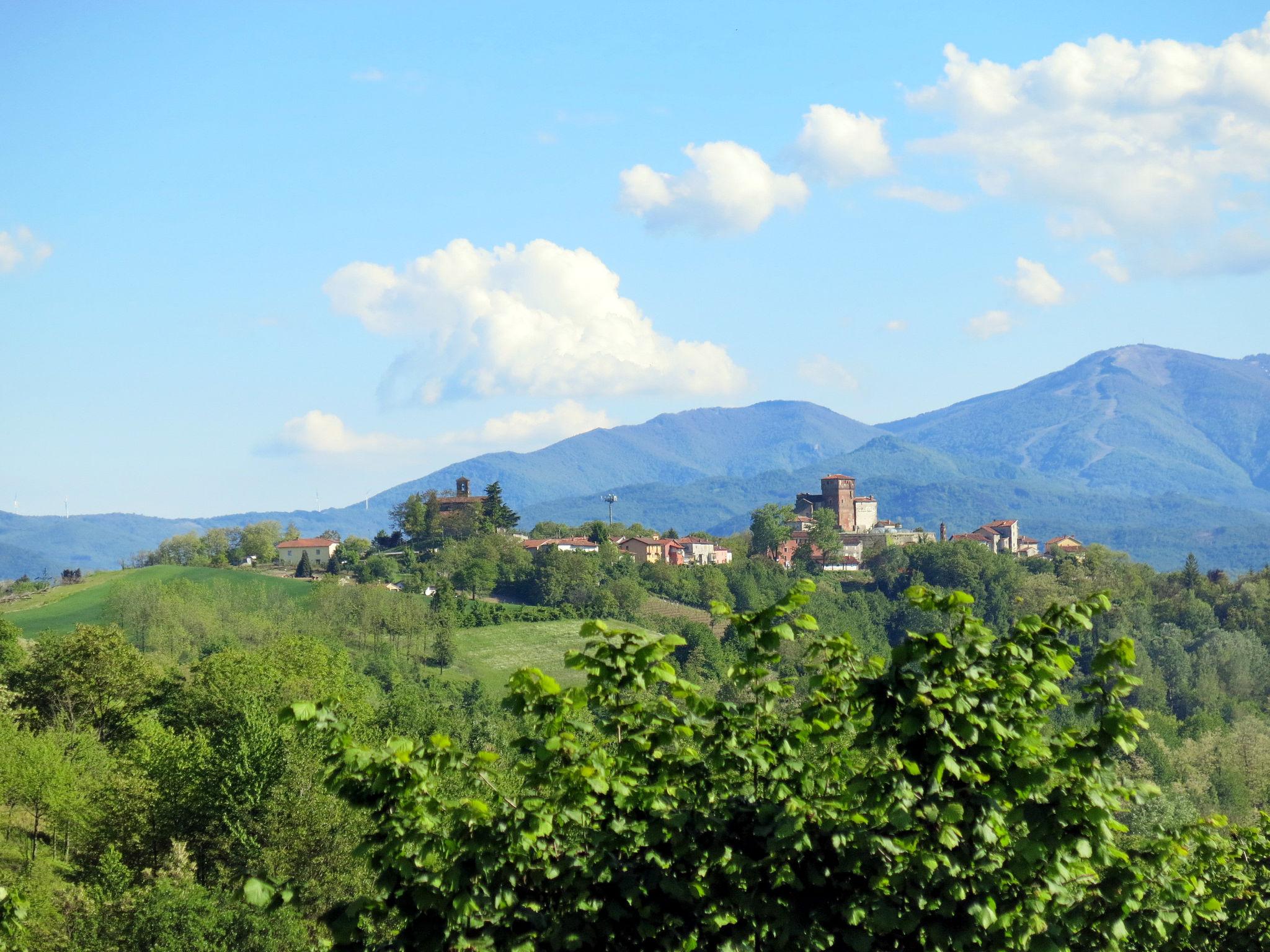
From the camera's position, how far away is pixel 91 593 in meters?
113

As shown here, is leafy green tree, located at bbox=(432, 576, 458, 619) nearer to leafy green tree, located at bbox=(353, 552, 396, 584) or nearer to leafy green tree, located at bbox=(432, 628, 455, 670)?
leafy green tree, located at bbox=(432, 628, 455, 670)

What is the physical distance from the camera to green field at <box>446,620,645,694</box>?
322 ft

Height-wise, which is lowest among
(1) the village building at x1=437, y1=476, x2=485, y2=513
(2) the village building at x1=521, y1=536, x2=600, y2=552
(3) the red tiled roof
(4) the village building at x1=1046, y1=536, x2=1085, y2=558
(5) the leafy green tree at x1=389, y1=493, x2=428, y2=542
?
(4) the village building at x1=1046, y1=536, x2=1085, y2=558

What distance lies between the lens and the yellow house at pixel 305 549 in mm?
162125

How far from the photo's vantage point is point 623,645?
829 cm

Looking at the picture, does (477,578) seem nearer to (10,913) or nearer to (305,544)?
(305,544)

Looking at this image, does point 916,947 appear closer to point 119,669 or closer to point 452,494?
point 119,669

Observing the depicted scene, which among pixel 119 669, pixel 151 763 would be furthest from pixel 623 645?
pixel 119 669

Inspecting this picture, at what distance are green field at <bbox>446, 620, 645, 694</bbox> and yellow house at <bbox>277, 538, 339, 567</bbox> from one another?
51476mm

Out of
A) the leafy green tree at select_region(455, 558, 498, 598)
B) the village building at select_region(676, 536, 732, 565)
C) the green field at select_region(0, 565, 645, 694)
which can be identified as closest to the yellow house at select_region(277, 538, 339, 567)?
the green field at select_region(0, 565, 645, 694)

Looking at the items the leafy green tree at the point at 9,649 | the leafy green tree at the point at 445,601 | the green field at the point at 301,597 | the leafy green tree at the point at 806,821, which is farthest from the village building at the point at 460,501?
the leafy green tree at the point at 806,821

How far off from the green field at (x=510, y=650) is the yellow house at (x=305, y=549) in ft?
169

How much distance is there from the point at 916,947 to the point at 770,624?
2.25m

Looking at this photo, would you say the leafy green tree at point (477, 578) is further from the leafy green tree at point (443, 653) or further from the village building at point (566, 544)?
the leafy green tree at point (443, 653)
